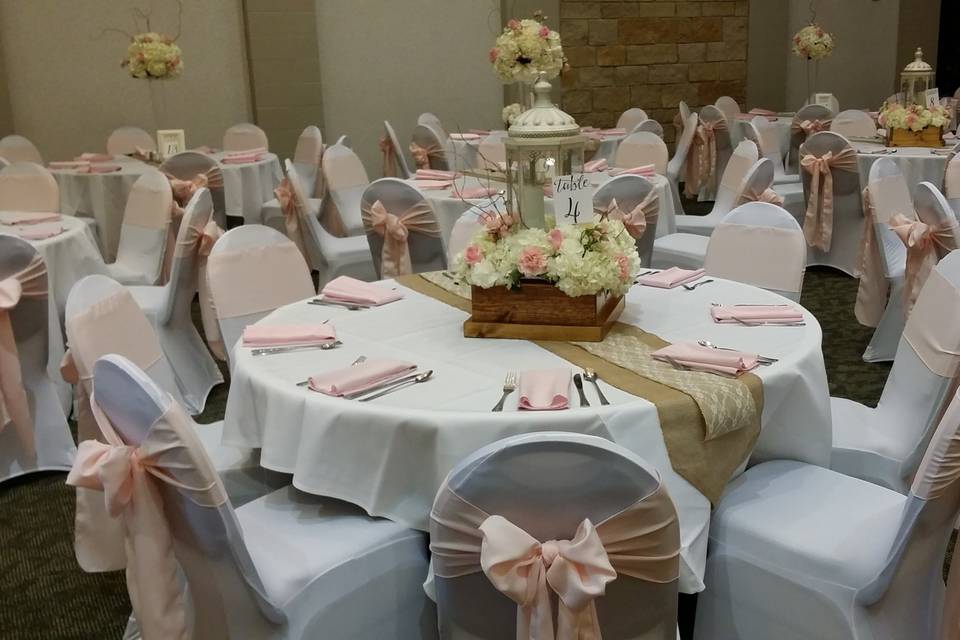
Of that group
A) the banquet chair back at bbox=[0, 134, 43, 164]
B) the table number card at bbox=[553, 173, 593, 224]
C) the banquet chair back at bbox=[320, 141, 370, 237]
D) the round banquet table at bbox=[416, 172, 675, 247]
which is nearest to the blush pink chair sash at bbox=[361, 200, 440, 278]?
the round banquet table at bbox=[416, 172, 675, 247]

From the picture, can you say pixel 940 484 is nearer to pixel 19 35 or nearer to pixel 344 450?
pixel 344 450

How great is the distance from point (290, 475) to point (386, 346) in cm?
41

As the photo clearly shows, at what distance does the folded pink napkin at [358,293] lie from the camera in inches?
115

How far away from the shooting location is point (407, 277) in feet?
10.7

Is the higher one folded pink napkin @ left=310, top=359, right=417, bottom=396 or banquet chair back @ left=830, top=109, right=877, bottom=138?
banquet chair back @ left=830, top=109, right=877, bottom=138

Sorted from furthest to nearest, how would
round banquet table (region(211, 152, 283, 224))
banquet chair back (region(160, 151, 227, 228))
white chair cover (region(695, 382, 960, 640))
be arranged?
round banquet table (region(211, 152, 283, 224)), banquet chair back (region(160, 151, 227, 228)), white chair cover (region(695, 382, 960, 640))

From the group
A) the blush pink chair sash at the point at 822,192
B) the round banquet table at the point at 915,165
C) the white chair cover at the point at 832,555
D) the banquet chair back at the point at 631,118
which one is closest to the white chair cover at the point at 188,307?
the white chair cover at the point at 832,555

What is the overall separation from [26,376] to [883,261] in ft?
12.1

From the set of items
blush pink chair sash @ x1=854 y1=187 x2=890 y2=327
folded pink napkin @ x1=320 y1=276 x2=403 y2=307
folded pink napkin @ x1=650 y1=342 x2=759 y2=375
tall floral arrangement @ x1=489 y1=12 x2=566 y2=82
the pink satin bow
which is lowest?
blush pink chair sash @ x1=854 y1=187 x2=890 y2=327

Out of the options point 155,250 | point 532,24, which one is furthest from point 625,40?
point 155,250

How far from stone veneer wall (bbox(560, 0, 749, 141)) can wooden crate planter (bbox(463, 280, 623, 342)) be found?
790 cm

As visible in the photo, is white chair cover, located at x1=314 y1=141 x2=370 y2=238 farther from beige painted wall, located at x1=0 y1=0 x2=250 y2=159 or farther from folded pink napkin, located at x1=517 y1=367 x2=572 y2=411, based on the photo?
folded pink napkin, located at x1=517 y1=367 x2=572 y2=411

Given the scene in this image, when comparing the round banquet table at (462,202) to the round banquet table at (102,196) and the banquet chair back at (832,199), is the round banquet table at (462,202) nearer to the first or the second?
the banquet chair back at (832,199)

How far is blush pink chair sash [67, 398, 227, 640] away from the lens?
1711 mm
